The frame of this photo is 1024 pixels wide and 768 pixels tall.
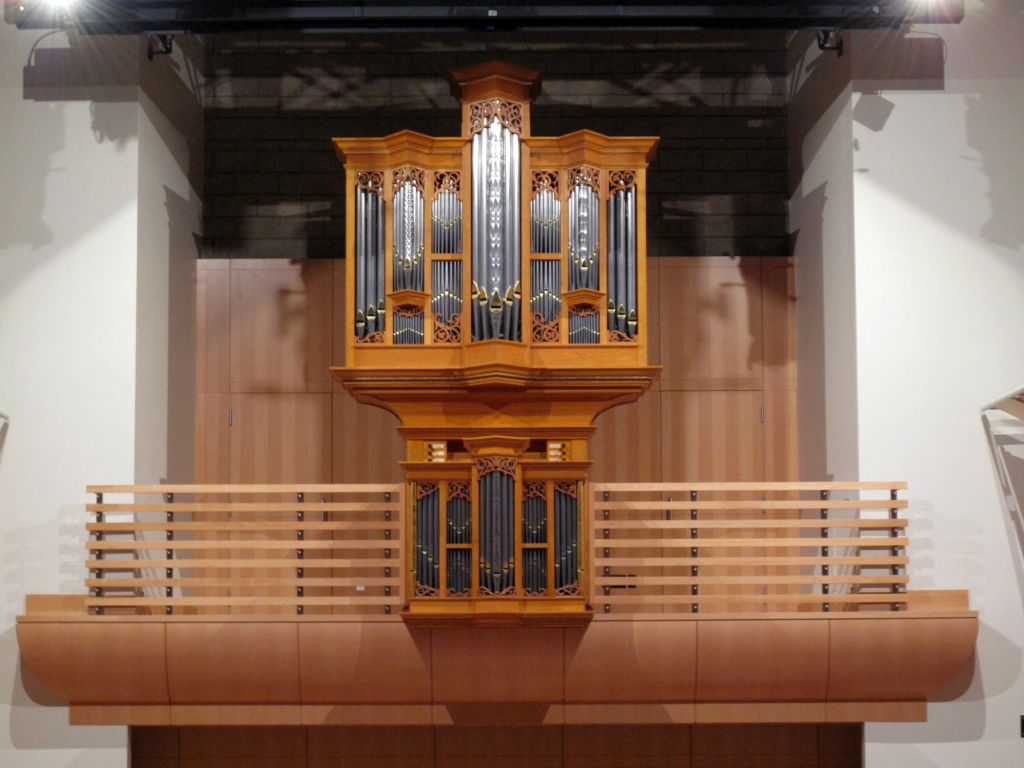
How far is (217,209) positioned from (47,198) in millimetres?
1827

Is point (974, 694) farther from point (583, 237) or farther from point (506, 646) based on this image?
point (583, 237)

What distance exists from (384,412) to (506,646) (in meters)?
2.57

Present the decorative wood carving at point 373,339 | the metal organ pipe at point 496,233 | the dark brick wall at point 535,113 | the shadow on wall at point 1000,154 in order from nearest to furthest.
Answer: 1. the metal organ pipe at point 496,233
2. the decorative wood carving at point 373,339
3. the shadow on wall at point 1000,154
4. the dark brick wall at point 535,113

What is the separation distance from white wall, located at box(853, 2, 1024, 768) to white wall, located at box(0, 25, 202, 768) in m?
4.86

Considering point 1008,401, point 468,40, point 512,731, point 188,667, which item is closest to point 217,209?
point 468,40

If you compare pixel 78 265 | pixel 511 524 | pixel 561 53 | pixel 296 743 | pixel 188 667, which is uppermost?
pixel 561 53

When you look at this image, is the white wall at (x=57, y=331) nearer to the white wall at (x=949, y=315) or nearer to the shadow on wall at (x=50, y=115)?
the shadow on wall at (x=50, y=115)

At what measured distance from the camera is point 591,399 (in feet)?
24.9

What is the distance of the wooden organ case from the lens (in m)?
7.43

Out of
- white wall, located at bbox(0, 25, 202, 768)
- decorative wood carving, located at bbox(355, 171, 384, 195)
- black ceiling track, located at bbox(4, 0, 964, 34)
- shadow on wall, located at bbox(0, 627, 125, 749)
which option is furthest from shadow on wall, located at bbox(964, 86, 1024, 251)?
shadow on wall, located at bbox(0, 627, 125, 749)

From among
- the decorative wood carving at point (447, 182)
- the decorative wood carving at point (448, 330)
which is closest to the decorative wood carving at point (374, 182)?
the decorative wood carving at point (447, 182)

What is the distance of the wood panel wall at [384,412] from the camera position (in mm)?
9516

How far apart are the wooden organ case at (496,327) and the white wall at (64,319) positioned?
64.2 inches

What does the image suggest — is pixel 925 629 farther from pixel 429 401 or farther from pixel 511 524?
pixel 429 401
